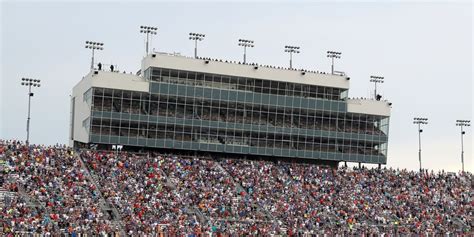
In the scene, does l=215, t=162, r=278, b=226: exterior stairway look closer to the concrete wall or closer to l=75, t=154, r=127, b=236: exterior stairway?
l=75, t=154, r=127, b=236: exterior stairway

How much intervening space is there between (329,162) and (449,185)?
39.5 feet

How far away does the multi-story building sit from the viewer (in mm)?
91250

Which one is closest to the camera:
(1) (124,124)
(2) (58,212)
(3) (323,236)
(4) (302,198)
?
(2) (58,212)

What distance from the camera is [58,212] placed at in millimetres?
70375

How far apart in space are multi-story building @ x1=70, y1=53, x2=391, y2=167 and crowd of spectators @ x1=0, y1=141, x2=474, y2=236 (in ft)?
9.66

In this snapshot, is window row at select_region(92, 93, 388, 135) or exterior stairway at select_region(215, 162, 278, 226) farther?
window row at select_region(92, 93, 388, 135)

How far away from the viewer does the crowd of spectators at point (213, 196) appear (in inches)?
2815

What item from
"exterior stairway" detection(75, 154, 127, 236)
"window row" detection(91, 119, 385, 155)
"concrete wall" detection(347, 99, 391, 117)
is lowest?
"exterior stairway" detection(75, 154, 127, 236)

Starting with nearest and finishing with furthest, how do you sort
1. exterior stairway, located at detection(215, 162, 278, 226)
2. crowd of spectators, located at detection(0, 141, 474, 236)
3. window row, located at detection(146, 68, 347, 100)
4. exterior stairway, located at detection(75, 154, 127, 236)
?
exterior stairway, located at detection(75, 154, 127, 236) → crowd of spectators, located at detection(0, 141, 474, 236) → exterior stairway, located at detection(215, 162, 278, 226) → window row, located at detection(146, 68, 347, 100)

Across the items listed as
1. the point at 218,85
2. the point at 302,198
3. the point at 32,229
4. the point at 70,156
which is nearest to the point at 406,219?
the point at 302,198

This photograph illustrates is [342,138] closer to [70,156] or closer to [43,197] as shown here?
[70,156]

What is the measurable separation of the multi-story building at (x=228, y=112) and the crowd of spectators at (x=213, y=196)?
116 inches

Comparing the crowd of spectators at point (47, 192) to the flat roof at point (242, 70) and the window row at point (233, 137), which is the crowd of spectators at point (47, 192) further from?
the flat roof at point (242, 70)

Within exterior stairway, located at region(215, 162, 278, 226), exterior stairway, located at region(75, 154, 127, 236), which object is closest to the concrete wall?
exterior stairway, located at region(215, 162, 278, 226)
